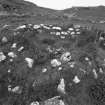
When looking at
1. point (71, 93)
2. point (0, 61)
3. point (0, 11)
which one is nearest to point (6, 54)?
point (0, 61)

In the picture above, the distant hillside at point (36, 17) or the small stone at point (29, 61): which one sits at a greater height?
the distant hillside at point (36, 17)

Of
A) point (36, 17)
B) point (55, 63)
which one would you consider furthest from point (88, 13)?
point (55, 63)

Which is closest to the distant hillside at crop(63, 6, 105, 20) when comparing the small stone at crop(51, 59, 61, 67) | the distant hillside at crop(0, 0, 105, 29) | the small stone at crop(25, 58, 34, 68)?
the distant hillside at crop(0, 0, 105, 29)

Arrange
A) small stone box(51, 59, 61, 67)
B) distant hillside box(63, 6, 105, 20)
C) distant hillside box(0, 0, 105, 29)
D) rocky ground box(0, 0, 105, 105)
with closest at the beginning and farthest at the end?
rocky ground box(0, 0, 105, 105)
small stone box(51, 59, 61, 67)
distant hillside box(0, 0, 105, 29)
distant hillside box(63, 6, 105, 20)

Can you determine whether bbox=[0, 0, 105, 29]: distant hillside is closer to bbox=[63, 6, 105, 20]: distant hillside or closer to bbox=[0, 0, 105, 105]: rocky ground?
bbox=[63, 6, 105, 20]: distant hillside

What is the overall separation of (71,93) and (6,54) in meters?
4.91

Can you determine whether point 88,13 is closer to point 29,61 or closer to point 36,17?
point 36,17

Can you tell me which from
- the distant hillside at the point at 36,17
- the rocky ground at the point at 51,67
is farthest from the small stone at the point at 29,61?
the distant hillside at the point at 36,17

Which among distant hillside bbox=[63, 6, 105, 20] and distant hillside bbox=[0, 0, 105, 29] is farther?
distant hillside bbox=[63, 6, 105, 20]

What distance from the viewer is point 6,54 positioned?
1003 cm

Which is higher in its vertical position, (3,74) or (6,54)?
(6,54)

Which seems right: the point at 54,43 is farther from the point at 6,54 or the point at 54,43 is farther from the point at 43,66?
the point at 6,54

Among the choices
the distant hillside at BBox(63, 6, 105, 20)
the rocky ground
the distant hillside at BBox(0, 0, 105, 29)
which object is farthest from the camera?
the distant hillside at BBox(63, 6, 105, 20)

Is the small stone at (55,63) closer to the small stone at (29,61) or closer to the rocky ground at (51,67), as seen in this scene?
the rocky ground at (51,67)
